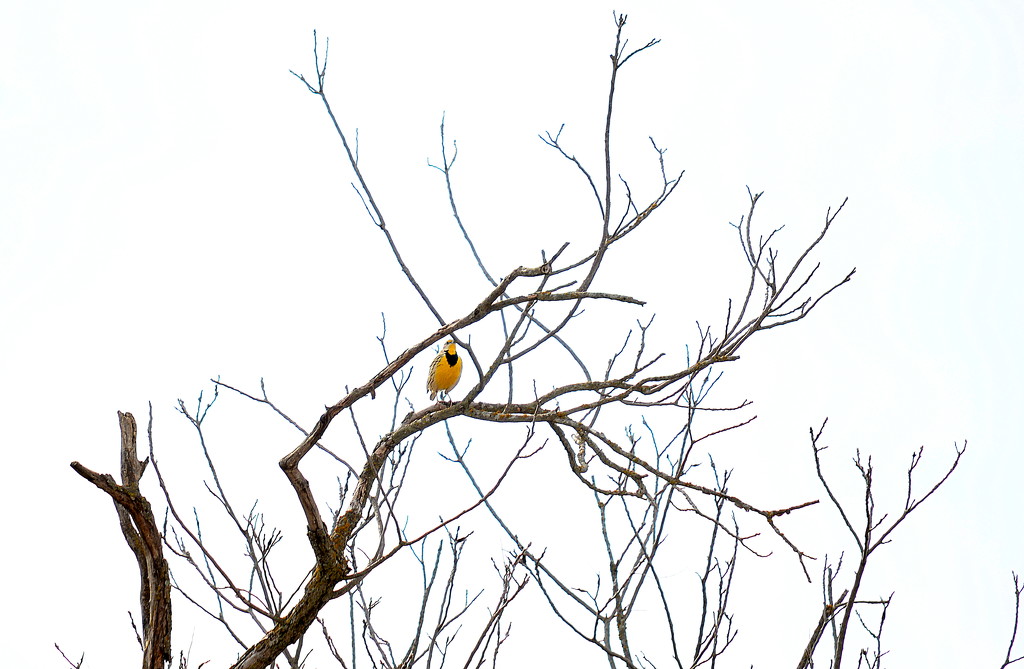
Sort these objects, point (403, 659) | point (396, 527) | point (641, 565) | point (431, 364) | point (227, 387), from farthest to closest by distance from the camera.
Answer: point (431, 364) < point (641, 565) < point (403, 659) < point (227, 387) < point (396, 527)

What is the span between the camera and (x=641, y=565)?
13.8 ft

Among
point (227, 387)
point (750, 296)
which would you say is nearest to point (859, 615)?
point (750, 296)

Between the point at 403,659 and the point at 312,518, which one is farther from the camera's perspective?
the point at 403,659

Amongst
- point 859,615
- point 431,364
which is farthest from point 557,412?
point 431,364

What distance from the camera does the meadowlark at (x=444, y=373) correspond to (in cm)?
800

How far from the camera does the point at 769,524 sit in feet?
10.4

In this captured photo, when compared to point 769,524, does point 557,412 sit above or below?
above

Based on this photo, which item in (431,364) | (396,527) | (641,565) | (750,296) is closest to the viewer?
(396,527)

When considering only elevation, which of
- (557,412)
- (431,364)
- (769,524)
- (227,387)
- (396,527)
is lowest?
(396,527)

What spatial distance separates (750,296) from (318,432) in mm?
1724

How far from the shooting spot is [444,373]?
800 centimetres

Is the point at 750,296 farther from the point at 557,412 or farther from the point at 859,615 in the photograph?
the point at 859,615

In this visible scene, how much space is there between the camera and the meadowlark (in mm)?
8000

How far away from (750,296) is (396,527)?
168 centimetres
